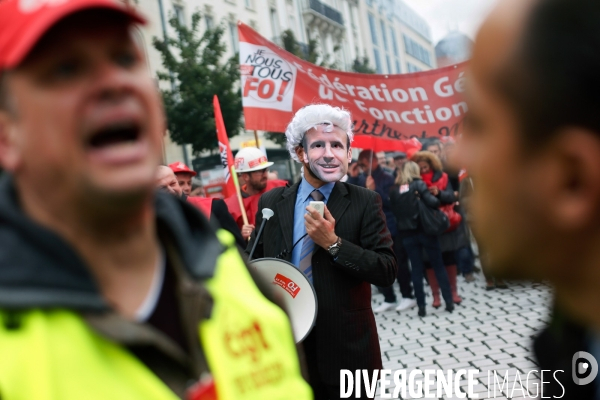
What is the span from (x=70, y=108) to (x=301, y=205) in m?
2.46

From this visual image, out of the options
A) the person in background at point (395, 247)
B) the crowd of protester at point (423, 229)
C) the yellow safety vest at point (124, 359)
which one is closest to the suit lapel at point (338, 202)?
the yellow safety vest at point (124, 359)

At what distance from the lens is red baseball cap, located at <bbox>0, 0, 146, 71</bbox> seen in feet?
3.34

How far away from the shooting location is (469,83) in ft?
3.00

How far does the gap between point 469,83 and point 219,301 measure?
0.65 meters

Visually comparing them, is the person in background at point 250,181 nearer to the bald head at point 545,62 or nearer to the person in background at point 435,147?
the person in background at point 435,147

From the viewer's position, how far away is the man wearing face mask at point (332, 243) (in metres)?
3.13

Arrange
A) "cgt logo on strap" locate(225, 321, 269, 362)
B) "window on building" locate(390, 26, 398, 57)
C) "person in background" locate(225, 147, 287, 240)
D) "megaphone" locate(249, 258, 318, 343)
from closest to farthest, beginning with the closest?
"cgt logo on strap" locate(225, 321, 269, 362), "megaphone" locate(249, 258, 318, 343), "person in background" locate(225, 147, 287, 240), "window on building" locate(390, 26, 398, 57)

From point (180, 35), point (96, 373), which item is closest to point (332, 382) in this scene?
point (96, 373)

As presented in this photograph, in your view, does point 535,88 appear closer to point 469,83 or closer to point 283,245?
point 469,83

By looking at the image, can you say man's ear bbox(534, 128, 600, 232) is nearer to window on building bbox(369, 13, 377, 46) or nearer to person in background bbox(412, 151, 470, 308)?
person in background bbox(412, 151, 470, 308)

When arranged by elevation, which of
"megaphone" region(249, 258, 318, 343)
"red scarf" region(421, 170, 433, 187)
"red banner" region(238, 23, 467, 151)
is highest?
"red banner" region(238, 23, 467, 151)

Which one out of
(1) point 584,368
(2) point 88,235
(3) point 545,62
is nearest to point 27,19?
(2) point 88,235

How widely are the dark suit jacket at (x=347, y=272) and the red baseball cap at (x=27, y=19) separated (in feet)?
7.32

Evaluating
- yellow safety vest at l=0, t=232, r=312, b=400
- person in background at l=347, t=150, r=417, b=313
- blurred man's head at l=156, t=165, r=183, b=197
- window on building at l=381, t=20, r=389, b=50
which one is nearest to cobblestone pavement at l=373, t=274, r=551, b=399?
person in background at l=347, t=150, r=417, b=313
